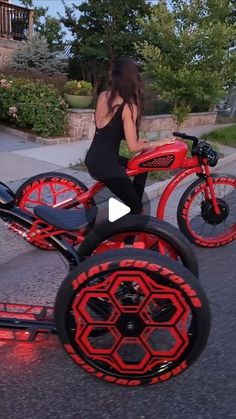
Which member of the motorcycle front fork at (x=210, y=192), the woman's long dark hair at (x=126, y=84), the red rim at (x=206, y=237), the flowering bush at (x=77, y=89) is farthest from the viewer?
A: the flowering bush at (x=77, y=89)

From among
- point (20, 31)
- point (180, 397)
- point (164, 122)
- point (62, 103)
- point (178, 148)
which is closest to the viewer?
point (180, 397)

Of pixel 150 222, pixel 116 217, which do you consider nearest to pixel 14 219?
pixel 116 217

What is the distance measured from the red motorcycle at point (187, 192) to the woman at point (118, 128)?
18 centimetres

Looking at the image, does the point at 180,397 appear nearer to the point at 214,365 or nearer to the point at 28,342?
the point at 214,365

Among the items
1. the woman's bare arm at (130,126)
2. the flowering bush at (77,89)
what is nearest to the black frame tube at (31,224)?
the woman's bare arm at (130,126)

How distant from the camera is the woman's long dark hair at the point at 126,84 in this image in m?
3.03

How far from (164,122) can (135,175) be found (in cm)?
863

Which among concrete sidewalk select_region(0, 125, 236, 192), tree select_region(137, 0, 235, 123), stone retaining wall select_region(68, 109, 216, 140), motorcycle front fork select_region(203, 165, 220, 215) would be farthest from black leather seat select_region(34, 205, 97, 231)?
tree select_region(137, 0, 235, 123)

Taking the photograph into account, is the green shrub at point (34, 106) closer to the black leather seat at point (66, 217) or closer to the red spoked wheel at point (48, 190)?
the red spoked wheel at point (48, 190)

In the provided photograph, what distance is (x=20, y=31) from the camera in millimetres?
14375

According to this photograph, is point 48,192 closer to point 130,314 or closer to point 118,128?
point 118,128

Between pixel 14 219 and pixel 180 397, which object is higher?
pixel 14 219

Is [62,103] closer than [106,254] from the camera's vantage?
No

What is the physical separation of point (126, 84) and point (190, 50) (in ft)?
18.6
